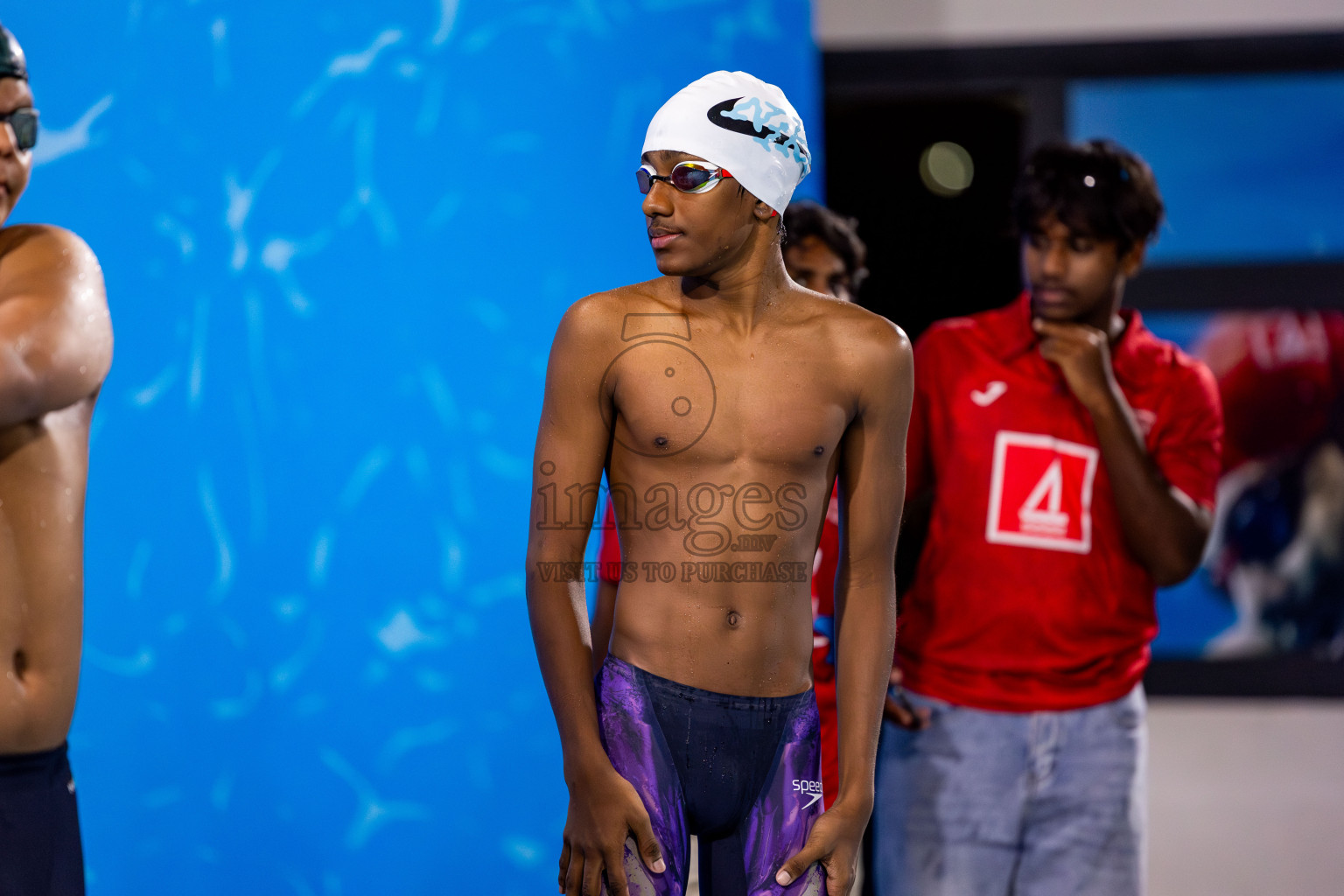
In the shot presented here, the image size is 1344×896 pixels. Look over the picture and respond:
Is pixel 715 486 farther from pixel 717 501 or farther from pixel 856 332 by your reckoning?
pixel 856 332

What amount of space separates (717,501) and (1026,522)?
0.96m

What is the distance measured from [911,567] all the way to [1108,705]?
49 centimetres

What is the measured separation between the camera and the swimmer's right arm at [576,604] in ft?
5.28

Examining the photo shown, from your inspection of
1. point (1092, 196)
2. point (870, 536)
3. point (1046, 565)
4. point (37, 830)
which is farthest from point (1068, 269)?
point (37, 830)

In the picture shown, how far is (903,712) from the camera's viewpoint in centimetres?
239

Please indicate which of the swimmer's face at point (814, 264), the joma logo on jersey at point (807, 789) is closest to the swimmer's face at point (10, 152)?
the joma logo on jersey at point (807, 789)

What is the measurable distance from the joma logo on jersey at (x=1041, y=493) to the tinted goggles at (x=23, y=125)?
183cm

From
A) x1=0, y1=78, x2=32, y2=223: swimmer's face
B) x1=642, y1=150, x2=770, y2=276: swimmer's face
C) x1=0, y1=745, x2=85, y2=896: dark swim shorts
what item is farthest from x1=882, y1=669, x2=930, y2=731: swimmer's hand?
x1=0, y1=78, x2=32, y2=223: swimmer's face

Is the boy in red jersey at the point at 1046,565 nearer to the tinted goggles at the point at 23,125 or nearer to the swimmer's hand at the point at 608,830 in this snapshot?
the swimmer's hand at the point at 608,830

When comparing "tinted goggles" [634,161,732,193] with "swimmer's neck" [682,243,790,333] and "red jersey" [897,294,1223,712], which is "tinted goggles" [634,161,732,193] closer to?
"swimmer's neck" [682,243,790,333]

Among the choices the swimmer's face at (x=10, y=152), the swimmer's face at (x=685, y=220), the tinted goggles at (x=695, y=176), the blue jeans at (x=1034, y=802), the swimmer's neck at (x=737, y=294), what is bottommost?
the blue jeans at (x=1034, y=802)

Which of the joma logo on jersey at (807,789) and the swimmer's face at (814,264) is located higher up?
the swimmer's face at (814,264)

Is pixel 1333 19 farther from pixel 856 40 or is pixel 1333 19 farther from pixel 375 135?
pixel 375 135

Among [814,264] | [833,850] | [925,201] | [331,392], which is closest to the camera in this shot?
[833,850]
